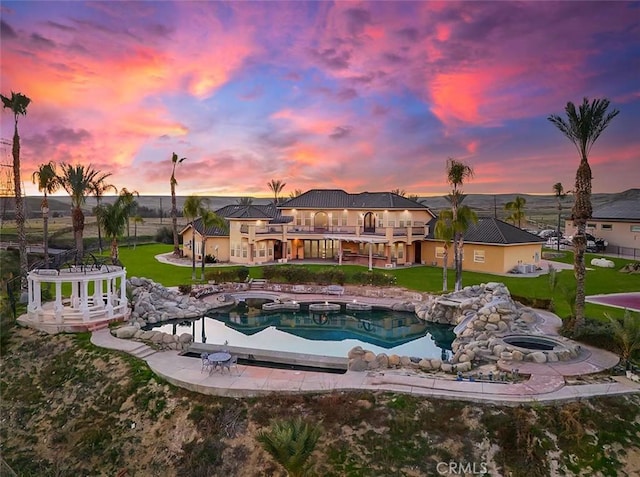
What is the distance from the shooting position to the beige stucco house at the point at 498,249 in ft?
113

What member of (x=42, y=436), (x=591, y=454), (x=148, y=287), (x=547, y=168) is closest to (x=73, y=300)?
(x=148, y=287)

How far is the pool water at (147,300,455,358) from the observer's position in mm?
19016

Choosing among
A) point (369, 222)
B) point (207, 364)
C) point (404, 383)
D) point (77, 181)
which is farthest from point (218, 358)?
point (369, 222)

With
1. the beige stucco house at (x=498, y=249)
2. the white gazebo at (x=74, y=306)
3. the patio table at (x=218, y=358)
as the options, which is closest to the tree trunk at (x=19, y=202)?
the white gazebo at (x=74, y=306)

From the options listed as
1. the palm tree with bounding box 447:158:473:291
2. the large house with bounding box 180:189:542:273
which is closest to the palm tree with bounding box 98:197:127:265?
the large house with bounding box 180:189:542:273

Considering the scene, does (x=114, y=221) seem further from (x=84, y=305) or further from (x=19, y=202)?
(x=84, y=305)

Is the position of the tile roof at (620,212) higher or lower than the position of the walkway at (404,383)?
higher

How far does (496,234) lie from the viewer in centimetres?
3547

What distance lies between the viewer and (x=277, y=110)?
3356 cm

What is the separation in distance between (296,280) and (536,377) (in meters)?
20.1

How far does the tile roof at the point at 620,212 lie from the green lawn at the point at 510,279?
664cm

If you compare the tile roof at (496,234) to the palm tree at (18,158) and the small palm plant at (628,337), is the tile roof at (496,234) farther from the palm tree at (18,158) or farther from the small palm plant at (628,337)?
the palm tree at (18,158)

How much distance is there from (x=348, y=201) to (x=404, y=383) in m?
33.6

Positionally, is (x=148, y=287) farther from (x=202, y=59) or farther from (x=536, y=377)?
(x=536, y=377)
